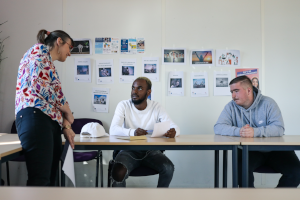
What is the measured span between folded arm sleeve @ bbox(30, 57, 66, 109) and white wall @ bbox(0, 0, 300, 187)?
1.78 m

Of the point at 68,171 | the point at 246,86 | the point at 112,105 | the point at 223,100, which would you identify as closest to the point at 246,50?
the point at 223,100

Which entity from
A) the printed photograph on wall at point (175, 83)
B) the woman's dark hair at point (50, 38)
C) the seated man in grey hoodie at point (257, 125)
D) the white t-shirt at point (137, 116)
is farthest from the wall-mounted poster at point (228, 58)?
the woman's dark hair at point (50, 38)

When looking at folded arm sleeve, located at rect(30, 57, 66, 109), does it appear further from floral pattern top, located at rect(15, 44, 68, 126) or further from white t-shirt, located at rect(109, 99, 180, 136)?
white t-shirt, located at rect(109, 99, 180, 136)

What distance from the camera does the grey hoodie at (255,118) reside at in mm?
2375

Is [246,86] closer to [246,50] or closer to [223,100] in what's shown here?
[223,100]

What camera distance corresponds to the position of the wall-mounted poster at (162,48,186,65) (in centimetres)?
346

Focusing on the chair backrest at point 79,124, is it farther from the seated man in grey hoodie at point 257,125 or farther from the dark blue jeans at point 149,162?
the seated man in grey hoodie at point 257,125

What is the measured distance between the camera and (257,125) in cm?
254

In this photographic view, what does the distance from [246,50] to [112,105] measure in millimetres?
1986

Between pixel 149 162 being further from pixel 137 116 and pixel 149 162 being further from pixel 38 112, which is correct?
pixel 38 112

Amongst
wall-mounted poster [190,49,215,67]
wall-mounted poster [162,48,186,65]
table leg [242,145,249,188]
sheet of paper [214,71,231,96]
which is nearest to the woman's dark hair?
table leg [242,145,249,188]

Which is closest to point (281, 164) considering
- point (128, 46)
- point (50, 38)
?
point (50, 38)

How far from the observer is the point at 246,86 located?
260 centimetres

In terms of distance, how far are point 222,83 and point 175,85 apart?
2.12ft
